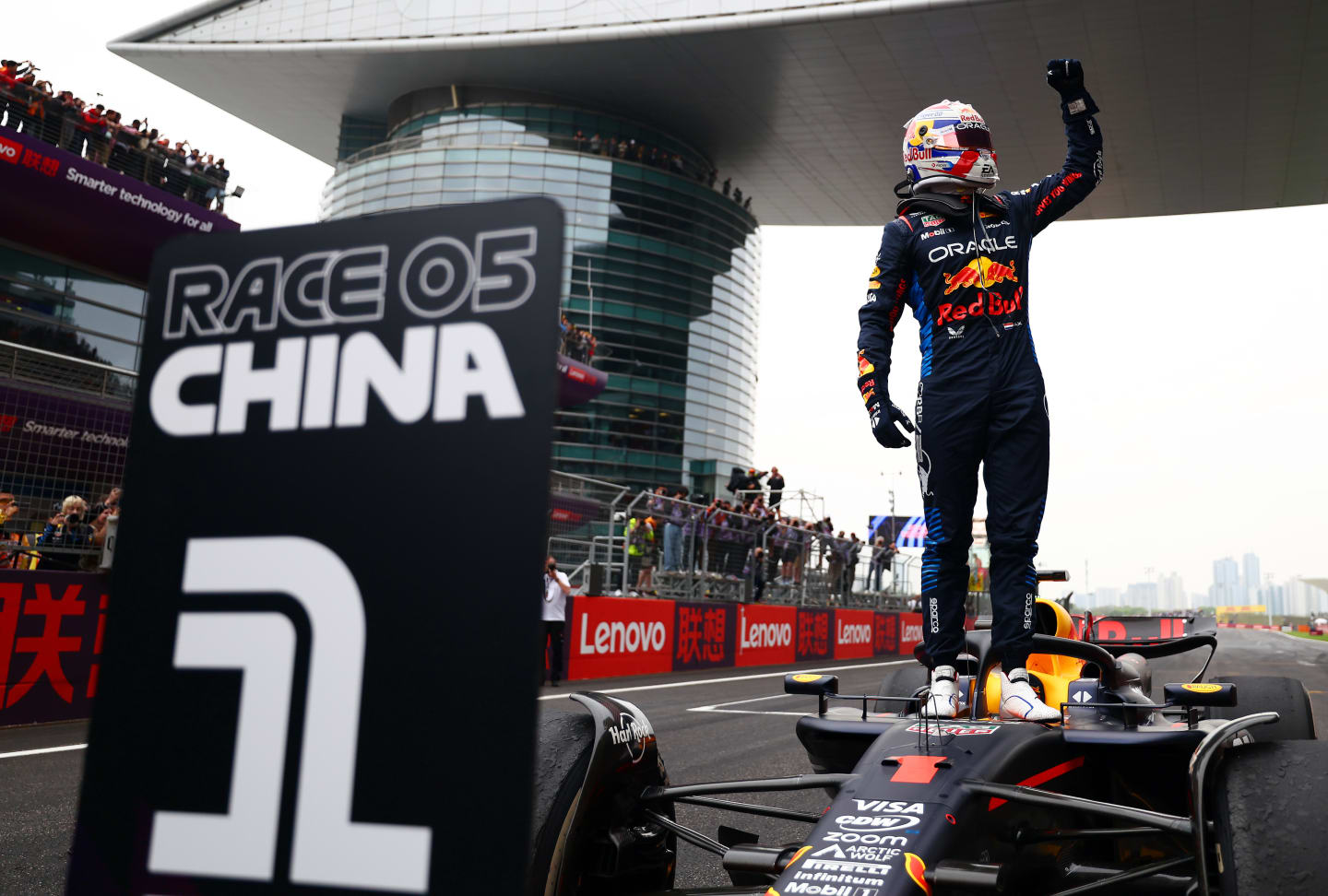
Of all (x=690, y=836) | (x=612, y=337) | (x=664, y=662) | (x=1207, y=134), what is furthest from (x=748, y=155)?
(x=690, y=836)

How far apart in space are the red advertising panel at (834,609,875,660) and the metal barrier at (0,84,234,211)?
13354 millimetres

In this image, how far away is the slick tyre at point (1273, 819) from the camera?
1.78 meters

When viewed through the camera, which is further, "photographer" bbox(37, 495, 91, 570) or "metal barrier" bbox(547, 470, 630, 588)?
"metal barrier" bbox(547, 470, 630, 588)

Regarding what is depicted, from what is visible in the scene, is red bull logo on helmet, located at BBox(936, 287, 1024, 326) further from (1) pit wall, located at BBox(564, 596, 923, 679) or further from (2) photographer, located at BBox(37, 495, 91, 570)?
(1) pit wall, located at BBox(564, 596, 923, 679)

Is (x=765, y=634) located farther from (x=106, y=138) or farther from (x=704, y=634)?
(x=106, y=138)

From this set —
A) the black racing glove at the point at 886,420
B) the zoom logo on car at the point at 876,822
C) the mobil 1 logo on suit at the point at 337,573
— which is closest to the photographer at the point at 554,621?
the black racing glove at the point at 886,420

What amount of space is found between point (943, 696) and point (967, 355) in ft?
3.21

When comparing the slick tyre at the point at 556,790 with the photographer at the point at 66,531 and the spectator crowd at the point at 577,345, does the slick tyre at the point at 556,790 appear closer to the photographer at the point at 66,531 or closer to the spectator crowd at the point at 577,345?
the photographer at the point at 66,531

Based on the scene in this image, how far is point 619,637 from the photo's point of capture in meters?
13.1

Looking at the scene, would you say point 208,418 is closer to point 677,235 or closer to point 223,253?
point 223,253

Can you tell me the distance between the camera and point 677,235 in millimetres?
39844

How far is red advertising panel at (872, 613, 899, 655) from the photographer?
2194 centimetres

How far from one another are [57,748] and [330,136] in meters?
41.5

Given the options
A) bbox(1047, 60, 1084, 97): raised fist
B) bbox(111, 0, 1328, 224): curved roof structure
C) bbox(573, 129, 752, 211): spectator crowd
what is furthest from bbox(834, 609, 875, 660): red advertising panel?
bbox(573, 129, 752, 211): spectator crowd
